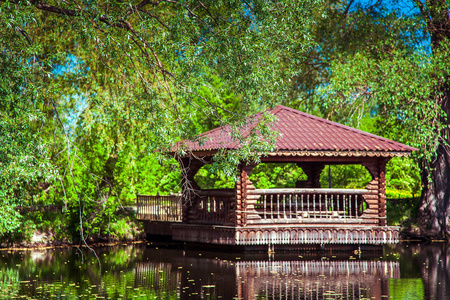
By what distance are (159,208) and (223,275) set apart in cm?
867

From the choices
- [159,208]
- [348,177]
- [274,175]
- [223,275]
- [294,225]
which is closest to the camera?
[223,275]

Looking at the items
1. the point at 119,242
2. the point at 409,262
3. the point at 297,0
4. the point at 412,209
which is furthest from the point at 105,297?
the point at 412,209

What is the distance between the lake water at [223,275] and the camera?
1093cm

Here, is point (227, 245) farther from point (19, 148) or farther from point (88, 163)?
point (19, 148)

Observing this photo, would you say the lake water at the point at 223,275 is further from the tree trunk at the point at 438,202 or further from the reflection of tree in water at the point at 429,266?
the tree trunk at the point at 438,202

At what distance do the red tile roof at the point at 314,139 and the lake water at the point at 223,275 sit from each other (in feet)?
9.93

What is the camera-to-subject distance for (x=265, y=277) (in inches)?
514

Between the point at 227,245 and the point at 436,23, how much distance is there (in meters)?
10.9

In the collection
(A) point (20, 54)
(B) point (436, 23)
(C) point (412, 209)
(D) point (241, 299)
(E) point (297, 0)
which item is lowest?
(D) point (241, 299)

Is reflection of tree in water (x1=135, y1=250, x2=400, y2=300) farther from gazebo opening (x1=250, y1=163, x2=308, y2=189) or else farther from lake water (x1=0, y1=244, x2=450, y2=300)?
gazebo opening (x1=250, y1=163, x2=308, y2=189)

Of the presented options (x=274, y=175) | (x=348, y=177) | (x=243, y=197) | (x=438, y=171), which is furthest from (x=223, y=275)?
(x=348, y=177)

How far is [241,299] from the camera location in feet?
33.8

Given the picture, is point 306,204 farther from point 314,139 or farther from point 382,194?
point 382,194

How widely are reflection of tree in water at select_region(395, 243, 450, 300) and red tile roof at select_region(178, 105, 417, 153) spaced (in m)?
3.07
